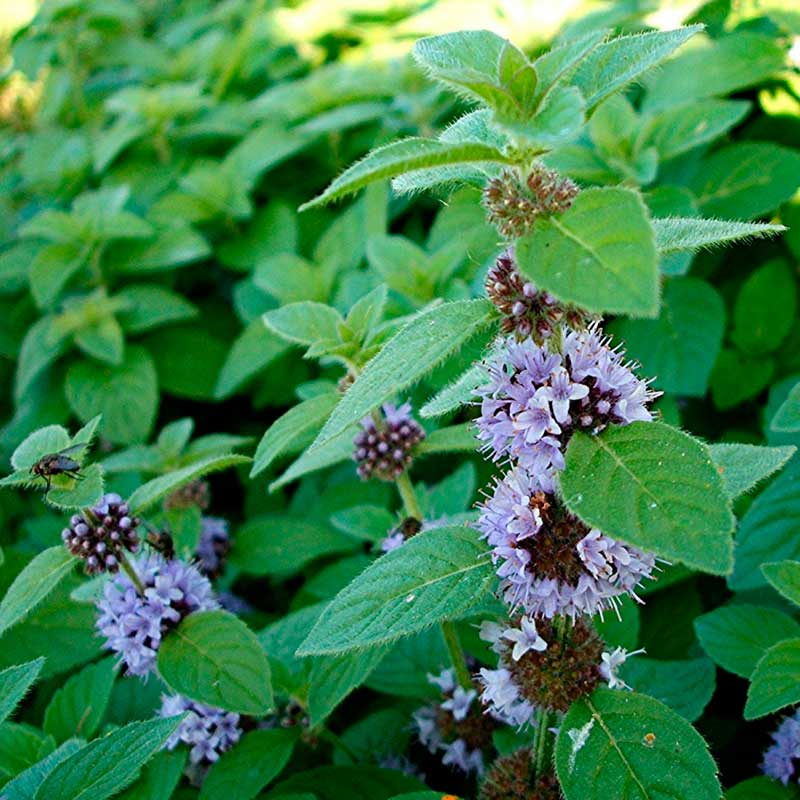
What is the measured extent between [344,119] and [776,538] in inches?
89.1

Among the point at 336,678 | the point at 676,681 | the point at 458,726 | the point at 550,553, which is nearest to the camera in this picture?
the point at 550,553

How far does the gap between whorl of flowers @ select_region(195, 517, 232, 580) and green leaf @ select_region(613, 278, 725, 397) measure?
121cm

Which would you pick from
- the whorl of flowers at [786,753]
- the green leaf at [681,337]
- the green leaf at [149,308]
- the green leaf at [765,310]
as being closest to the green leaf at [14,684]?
the whorl of flowers at [786,753]

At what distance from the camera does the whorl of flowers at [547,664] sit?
1.44 meters

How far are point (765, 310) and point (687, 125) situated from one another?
1.93ft

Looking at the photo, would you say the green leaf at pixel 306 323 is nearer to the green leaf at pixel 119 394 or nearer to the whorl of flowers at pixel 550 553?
the whorl of flowers at pixel 550 553

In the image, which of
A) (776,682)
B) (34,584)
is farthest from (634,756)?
(34,584)

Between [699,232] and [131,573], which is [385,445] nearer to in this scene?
[131,573]

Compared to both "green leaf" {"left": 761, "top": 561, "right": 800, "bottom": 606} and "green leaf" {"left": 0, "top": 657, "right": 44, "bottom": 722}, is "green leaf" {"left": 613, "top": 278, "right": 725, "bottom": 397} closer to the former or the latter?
"green leaf" {"left": 761, "top": 561, "right": 800, "bottom": 606}

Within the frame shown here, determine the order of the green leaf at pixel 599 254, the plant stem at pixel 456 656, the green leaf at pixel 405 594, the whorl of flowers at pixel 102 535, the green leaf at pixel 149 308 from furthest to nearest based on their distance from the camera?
1. the green leaf at pixel 149 308
2. the plant stem at pixel 456 656
3. the whorl of flowers at pixel 102 535
4. the green leaf at pixel 405 594
5. the green leaf at pixel 599 254

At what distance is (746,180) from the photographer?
284 cm

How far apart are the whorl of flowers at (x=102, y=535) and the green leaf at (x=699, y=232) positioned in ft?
3.39

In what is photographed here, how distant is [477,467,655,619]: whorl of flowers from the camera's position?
1.29 meters

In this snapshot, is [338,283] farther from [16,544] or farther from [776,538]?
[776,538]
